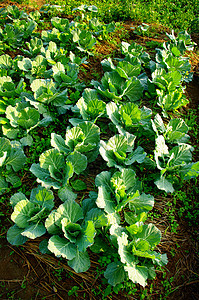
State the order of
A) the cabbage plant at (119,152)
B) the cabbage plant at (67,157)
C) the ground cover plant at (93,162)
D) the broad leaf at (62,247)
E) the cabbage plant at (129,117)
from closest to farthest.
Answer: the broad leaf at (62,247) → the ground cover plant at (93,162) → the cabbage plant at (67,157) → the cabbage plant at (119,152) → the cabbage plant at (129,117)

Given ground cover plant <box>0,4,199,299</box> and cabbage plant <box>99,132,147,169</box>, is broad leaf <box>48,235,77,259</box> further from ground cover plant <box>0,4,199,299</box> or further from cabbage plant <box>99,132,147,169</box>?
cabbage plant <box>99,132,147,169</box>

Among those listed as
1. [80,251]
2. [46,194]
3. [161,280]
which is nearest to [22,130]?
[46,194]

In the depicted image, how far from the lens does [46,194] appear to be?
199cm

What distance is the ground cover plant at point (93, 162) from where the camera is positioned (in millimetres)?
1813

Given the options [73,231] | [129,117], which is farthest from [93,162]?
[73,231]

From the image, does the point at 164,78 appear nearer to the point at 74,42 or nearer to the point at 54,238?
the point at 74,42

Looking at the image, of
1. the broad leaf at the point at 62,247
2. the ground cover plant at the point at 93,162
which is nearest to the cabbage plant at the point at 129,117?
the ground cover plant at the point at 93,162

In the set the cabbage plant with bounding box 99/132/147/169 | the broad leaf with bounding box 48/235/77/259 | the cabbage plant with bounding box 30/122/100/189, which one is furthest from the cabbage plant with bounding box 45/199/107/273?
the cabbage plant with bounding box 99/132/147/169

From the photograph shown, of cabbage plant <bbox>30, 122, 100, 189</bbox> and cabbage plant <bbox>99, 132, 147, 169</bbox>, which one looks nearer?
cabbage plant <bbox>30, 122, 100, 189</bbox>

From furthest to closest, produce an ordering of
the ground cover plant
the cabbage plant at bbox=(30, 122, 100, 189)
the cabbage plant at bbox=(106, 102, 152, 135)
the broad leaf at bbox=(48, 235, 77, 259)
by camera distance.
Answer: the cabbage plant at bbox=(106, 102, 152, 135) → the cabbage plant at bbox=(30, 122, 100, 189) → the ground cover plant → the broad leaf at bbox=(48, 235, 77, 259)

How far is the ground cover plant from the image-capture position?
71.4 inches

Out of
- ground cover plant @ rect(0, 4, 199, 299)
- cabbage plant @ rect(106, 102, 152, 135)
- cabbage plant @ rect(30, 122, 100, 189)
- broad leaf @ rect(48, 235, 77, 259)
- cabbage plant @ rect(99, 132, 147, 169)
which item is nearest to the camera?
broad leaf @ rect(48, 235, 77, 259)

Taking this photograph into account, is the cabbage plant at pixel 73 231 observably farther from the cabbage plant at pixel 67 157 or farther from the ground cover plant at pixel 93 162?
the cabbage plant at pixel 67 157

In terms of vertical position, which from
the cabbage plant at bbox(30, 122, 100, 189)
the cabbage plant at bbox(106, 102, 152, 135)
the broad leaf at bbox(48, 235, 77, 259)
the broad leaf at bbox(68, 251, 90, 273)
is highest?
the cabbage plant at bbox(106, 102, 152, 135)
